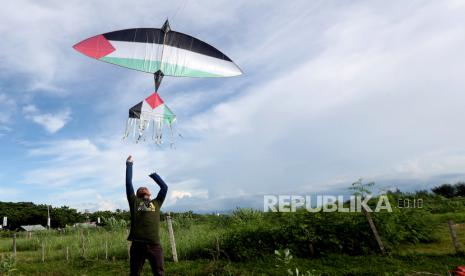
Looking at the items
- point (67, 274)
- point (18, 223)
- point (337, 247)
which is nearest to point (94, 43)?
point (67, 274)

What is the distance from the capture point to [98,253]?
15086mm

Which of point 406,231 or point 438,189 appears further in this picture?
point 438,189

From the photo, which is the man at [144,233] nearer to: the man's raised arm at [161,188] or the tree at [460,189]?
the man's raised arm at [161,188]

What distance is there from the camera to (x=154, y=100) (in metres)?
8.20

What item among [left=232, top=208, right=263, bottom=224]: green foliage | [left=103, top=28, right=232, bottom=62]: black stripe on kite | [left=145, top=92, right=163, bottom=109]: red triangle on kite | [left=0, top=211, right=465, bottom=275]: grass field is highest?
[left=103, top=28, right=232, bottom=62]: black stripe on kite

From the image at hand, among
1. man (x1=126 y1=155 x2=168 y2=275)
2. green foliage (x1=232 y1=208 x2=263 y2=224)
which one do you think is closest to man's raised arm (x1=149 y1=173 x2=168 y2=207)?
man (x1=126 y1=155 x2=168 y2=275)

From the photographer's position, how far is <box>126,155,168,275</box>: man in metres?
6.49

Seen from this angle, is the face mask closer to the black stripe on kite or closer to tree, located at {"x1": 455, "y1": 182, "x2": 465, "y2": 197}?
the black stripe on kite

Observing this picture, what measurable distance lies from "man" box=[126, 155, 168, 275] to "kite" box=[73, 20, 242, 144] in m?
1.42

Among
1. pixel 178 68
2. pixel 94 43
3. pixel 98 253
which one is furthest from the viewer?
pixel 98 253

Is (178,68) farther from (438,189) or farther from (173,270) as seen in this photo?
(438,189)

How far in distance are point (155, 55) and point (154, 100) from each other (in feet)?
2.89

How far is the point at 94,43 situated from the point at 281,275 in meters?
6.02

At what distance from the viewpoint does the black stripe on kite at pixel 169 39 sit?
8.14m
